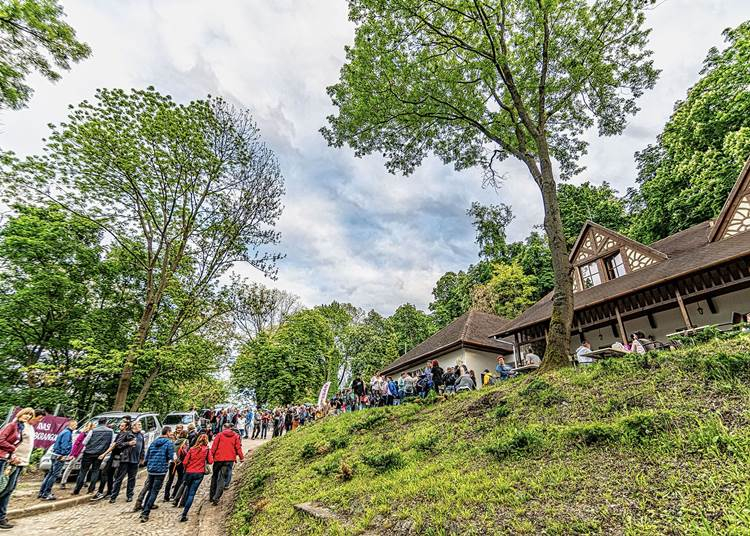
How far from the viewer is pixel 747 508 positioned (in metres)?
3.07

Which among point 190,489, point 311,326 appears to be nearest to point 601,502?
point 190,489

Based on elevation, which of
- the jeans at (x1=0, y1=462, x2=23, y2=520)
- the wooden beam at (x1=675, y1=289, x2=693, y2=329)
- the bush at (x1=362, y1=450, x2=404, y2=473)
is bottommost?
the jeans at (x1=0, y1=462, x2=23, y2=520)

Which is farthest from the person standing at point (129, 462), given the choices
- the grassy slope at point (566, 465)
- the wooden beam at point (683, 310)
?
the wooden beam at point (683, 310)

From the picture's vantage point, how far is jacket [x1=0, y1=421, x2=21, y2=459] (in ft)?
21.1

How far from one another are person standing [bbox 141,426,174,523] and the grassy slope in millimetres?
1964

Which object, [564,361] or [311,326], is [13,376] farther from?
[311,326]

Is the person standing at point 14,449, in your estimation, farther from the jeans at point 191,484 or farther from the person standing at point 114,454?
the jeans at point 191,484

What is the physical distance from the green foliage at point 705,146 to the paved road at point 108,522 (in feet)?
92.6

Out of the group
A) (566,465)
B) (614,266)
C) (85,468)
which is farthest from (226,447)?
(614,266)

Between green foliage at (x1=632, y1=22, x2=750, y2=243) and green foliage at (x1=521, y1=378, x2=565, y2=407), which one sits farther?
green foliage at (x1=632, y1=22, x2=750, y2=243)

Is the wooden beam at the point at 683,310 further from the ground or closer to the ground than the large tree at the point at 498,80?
closer to the ground

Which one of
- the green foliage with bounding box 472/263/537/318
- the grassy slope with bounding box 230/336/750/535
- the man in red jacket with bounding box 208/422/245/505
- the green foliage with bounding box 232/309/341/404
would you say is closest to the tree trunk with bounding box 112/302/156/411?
the man in red jacket with bounding box 208/422/245/505

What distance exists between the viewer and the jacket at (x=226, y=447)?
8.91m

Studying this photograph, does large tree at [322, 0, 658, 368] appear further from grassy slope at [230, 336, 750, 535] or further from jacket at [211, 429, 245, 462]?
jacket at [211, 429, 245, 462]
